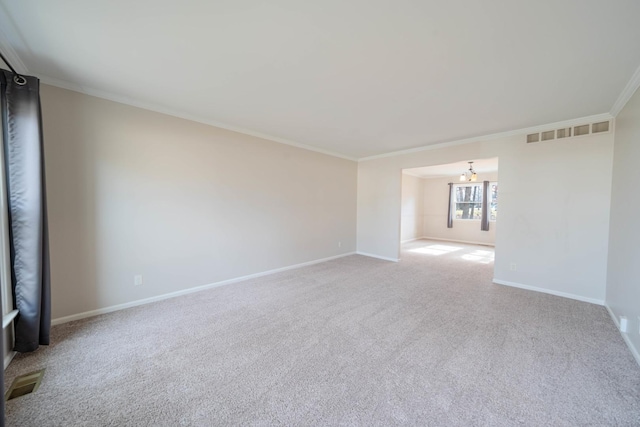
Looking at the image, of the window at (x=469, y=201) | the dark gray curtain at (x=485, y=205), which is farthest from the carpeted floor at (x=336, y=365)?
the window at (x=469, y=201)

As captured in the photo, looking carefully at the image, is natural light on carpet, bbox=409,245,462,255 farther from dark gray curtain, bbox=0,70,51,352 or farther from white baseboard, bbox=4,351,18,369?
white baseboard, bbox=4,351,18,369

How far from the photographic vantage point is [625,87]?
2357mm

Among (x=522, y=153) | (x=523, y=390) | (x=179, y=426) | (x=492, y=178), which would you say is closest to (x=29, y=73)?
(x=179, y=426)

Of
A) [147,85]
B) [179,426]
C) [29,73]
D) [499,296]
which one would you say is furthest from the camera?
[499,296]

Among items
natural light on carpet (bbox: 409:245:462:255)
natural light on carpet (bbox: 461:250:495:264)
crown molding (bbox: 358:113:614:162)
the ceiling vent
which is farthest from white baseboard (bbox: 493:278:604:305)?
natural light on carpet (bbox: 409:245:462:255)

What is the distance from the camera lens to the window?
7.98 metres

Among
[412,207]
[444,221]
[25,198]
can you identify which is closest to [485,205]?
[444,221]

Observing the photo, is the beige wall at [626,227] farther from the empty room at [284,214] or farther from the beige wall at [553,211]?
the beige wall at [553,211]

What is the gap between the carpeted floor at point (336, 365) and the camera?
4.87 ft

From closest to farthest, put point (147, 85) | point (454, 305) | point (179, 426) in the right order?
1. point (179, 426)
2. point (147, 85)
3. point (454, 305)

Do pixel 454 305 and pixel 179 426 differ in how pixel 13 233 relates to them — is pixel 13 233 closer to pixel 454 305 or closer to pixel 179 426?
pixel 179 426

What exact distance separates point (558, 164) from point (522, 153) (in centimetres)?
46

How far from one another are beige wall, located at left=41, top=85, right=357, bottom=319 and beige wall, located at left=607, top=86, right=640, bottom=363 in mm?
4260

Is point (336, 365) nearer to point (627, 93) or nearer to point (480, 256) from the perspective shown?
point (627, 93)
